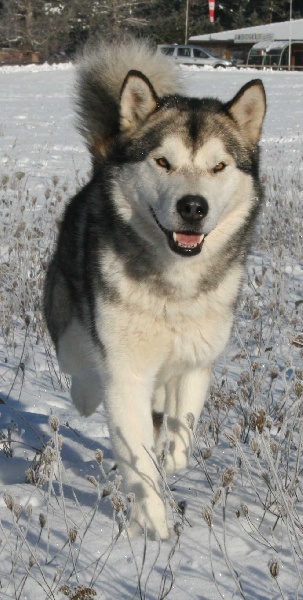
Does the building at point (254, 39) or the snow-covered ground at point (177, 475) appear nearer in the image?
the snow-covered ground at point (177, 475)

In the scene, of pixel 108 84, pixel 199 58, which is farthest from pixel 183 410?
pixel 199 58

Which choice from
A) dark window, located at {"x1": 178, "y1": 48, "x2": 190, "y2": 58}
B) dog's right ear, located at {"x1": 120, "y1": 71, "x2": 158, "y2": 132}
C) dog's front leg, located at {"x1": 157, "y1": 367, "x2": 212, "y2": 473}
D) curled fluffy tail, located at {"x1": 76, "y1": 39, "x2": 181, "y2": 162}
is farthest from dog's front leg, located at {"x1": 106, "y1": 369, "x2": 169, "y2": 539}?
dark window, located at {"x1": 178, "y1": 48, "x2": 190, "y2": 58}

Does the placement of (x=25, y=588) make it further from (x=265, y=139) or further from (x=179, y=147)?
(x=265, y=139)

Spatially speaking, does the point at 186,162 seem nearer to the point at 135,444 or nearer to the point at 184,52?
the point at 135,444

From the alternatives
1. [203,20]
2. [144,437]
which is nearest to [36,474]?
[144,437]

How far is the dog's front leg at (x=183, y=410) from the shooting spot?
3.44 meters

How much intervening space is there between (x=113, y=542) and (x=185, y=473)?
0.92m

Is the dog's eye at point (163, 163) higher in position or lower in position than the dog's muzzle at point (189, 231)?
higher

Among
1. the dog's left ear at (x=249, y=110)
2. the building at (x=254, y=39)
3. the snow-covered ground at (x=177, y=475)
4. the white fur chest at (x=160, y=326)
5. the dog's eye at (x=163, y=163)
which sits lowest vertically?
the building at (x=254, y=39)

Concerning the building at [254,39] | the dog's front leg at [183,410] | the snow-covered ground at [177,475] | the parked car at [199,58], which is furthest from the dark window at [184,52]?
the dog's front leg at [183,410]

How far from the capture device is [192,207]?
9.75 feet

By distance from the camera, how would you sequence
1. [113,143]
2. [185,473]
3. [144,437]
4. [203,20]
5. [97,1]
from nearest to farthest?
[144,437]
[185,473]
[113,143]
[97,1]
[203,20]

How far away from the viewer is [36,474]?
10.2 ft

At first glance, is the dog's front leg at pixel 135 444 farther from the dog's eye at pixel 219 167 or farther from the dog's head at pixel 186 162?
the dog's eye at pixel 219 167
